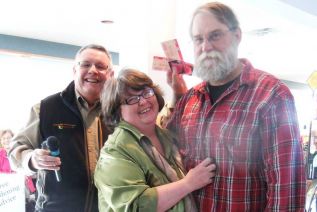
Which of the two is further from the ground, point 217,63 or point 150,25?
point 150,25

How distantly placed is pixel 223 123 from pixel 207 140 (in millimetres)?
95

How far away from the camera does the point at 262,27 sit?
4.48m

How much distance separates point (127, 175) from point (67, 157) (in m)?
0.52

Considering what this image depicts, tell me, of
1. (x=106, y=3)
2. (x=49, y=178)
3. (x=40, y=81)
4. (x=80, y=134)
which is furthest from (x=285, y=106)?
(x=40, y=81)

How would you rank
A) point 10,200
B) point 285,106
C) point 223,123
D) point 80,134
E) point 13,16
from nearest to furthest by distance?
1. point 285,106
2. point 223,123
3. point 80,134
4. point 10,200
5. point 13,16

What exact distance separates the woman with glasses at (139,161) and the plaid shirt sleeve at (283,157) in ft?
0.73

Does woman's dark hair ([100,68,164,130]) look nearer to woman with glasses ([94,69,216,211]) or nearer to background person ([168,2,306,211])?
woman with glasses ([94,69,216,211])

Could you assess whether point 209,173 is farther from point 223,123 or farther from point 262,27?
point 262,27

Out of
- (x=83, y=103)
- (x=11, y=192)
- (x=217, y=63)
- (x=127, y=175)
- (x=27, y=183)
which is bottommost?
(x=27, y=183)

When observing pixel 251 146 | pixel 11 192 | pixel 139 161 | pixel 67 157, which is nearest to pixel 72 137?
pixel 67 157

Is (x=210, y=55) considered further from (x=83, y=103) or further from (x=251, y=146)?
(x=83, y=103)

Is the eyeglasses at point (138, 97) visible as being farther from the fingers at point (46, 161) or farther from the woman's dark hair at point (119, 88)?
the fingers at point (46, 161)

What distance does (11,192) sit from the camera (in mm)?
2820

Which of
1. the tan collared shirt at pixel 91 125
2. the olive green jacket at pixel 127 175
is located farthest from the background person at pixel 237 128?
the tan collared shirt at pixel 91 125
